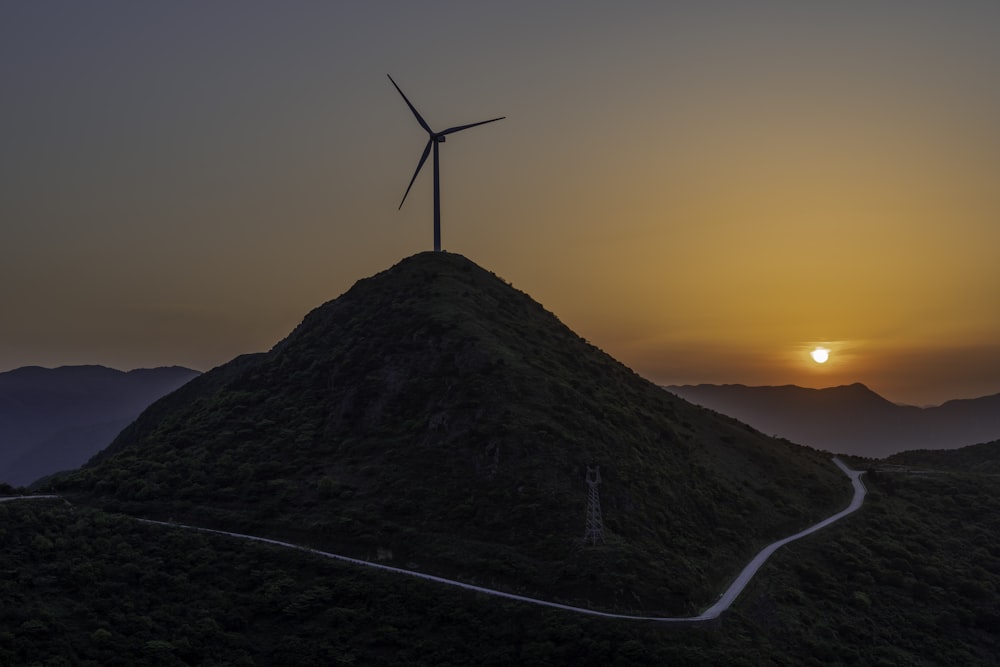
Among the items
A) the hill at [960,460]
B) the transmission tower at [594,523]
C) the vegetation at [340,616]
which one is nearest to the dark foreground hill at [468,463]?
the transmission tower at [594,523]

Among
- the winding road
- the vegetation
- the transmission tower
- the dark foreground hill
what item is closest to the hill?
the dark foreground hill

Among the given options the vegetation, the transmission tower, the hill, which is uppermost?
the hill

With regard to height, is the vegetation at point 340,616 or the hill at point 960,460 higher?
the hill at point 960,460

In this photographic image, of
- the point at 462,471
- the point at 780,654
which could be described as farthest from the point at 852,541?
the point at 462,471

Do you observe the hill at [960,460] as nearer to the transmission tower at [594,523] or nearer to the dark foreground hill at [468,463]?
the dark foreground hill at [468,463]

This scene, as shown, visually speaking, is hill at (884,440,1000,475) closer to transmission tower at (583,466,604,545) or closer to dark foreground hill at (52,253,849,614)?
dark foreground hill at (52,253,849,614)

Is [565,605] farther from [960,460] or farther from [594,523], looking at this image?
[960,460]

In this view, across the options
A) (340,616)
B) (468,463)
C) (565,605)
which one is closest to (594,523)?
(565,605)

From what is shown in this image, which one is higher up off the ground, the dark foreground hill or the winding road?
the dark foreground hill

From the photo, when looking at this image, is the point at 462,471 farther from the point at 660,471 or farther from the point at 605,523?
the point at 660,471
